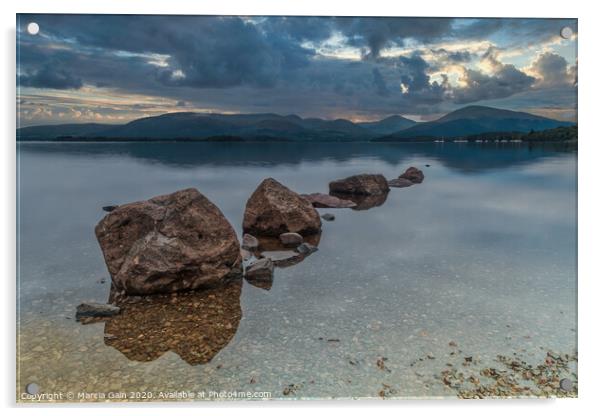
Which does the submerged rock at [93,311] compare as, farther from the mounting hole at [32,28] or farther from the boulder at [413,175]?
the boulder at [413,175]

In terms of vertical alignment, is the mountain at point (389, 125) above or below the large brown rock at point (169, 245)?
above

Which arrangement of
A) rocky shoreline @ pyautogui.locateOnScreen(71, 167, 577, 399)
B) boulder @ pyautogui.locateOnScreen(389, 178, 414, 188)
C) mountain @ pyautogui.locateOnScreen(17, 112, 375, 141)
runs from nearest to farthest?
rocky shoreline @ pyautogui.locateOnScreen(71, 167, 577, 399) < mountain @ pyautogui.locateOnScreen(17, 112, 375, 141) < boulder @ pyautogui.locateOnScreen(389, 178, 414, 188)

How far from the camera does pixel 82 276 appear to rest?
1000 cm

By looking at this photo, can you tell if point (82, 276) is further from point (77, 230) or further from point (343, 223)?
point (343, 223)

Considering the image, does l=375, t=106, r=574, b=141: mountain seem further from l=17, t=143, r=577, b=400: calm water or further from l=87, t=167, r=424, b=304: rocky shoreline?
l=87, t=167, r=424, b=304: rocky shoreline

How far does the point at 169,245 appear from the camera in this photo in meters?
9.38

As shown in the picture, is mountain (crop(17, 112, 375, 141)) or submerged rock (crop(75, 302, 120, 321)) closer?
submerged rock (crop(75, 302, 120, 321))

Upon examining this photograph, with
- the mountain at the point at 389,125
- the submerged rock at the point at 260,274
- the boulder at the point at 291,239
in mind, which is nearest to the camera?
the submerged rock at the point at 260,274

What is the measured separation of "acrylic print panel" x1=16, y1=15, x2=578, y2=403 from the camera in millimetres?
6531

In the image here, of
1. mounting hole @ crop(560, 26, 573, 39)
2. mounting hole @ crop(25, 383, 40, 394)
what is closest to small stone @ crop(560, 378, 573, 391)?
mounting hole @ crop(560, 26, 573, 39)

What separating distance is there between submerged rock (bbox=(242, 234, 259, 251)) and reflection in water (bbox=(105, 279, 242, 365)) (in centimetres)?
376

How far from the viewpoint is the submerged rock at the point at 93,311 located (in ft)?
26.2

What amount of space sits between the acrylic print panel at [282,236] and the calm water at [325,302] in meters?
0.05

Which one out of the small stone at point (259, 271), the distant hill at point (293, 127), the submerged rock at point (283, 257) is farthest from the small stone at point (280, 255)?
the distant hill at point (293, 127)
